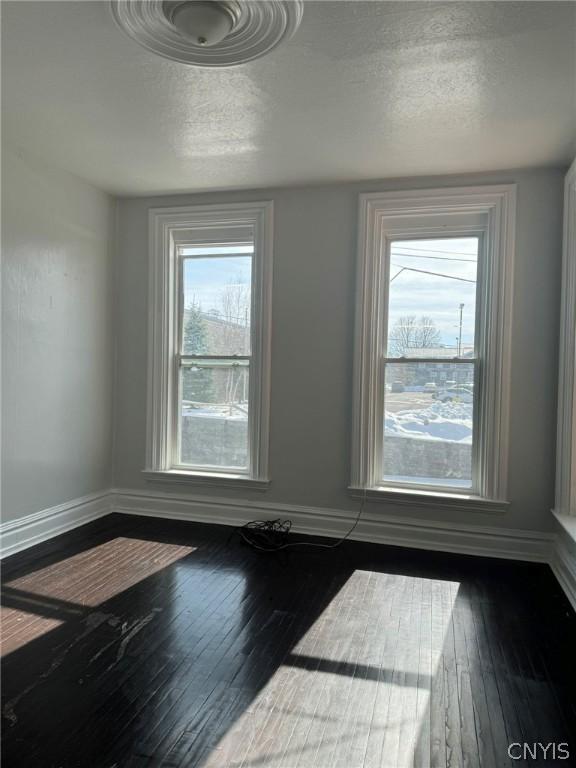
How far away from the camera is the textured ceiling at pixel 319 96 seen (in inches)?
82.3

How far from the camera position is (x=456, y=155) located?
132 inches

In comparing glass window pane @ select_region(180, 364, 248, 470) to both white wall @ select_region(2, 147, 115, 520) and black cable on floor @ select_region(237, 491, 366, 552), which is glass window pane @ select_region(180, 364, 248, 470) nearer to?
black cable on floor @ select_region(237, 491, 366, 552)

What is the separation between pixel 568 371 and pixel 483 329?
2.19 ft

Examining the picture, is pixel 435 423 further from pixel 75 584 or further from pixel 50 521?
pixel 50 521

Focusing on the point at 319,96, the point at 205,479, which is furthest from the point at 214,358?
the point at 319,96

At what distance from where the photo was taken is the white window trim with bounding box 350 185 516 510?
→ 3600 millimetres

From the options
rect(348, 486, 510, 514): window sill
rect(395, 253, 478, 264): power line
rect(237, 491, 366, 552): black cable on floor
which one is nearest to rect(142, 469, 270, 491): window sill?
rect(237, 491, 366, 552): black cable on floor

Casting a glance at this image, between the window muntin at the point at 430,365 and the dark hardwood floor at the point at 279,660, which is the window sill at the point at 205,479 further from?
the window muntin at the point at 430,365

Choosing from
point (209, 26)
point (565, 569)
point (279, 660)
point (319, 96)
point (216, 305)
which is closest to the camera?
point (209, 26)

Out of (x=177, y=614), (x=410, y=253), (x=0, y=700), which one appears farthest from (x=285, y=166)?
(x=0, y=700)

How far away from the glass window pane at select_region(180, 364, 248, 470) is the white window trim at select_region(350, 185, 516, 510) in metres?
0.96

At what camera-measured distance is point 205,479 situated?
421cm

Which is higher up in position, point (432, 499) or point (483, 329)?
point (483, 329)

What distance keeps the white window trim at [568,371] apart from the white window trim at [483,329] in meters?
0.33
